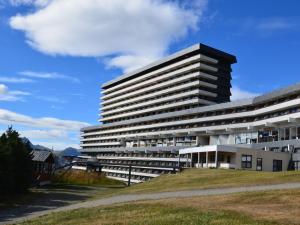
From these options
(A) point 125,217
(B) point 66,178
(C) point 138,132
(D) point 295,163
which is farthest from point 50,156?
(C) point 138,132

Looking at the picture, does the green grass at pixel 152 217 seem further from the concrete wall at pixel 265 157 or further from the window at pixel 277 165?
the window at pixel 277 165

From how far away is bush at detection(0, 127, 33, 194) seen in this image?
43.5 m

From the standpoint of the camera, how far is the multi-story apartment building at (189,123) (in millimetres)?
73000

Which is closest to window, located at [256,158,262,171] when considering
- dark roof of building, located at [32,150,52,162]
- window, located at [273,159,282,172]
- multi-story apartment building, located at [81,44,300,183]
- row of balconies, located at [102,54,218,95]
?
multi-story apartment building, located at [81,44,300,183]

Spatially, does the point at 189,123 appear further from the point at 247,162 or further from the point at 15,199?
the point at 15,199

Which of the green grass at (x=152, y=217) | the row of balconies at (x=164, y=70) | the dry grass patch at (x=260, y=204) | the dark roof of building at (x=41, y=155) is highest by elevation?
the row of balconies at (x=164, y=70)

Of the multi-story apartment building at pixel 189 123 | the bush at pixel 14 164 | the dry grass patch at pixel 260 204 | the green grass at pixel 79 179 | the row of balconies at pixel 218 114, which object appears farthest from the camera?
the green grass at pixel 79 179

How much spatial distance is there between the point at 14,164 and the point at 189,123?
65.4m

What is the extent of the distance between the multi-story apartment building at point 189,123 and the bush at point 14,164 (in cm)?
2472

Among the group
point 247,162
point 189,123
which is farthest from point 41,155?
point 189,123

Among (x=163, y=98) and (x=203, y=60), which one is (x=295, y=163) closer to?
(x=203, y=60)

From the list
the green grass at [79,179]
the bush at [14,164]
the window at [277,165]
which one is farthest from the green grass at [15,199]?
the window at [277,165]

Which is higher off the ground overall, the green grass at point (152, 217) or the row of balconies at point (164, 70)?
the row of balconies at point (164, 70)

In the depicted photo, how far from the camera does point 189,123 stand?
109m
